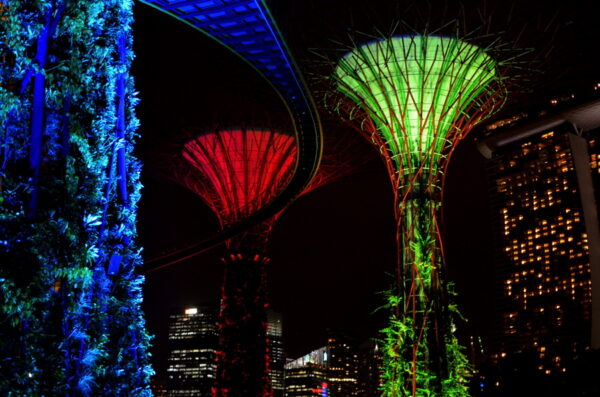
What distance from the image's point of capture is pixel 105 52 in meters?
7.68

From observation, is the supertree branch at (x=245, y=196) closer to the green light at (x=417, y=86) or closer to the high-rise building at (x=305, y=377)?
the green light at (x=417, y=86)

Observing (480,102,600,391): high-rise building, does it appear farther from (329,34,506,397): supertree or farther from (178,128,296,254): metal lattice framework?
(329,34,506,397): supertree

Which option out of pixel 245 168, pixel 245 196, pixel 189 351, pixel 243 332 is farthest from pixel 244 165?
pixel 189 351

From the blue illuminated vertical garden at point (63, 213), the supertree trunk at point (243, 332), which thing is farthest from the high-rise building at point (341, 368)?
the blue illuminated vertical garden at point (63, 213)

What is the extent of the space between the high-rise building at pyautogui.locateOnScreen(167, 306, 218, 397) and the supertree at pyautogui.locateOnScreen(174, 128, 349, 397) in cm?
7221

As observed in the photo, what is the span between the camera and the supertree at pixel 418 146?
48.0 ft

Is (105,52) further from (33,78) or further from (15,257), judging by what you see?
(15,257)

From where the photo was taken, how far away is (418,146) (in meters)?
16.4

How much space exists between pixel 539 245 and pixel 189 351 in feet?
183

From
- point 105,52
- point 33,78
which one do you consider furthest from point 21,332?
point 105,52

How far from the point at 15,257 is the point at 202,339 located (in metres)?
102

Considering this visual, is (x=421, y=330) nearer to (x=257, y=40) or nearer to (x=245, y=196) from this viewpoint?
(x=257, y=40)

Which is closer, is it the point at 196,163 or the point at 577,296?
the point at 196,163

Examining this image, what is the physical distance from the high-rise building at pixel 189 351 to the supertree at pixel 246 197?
237 ft
